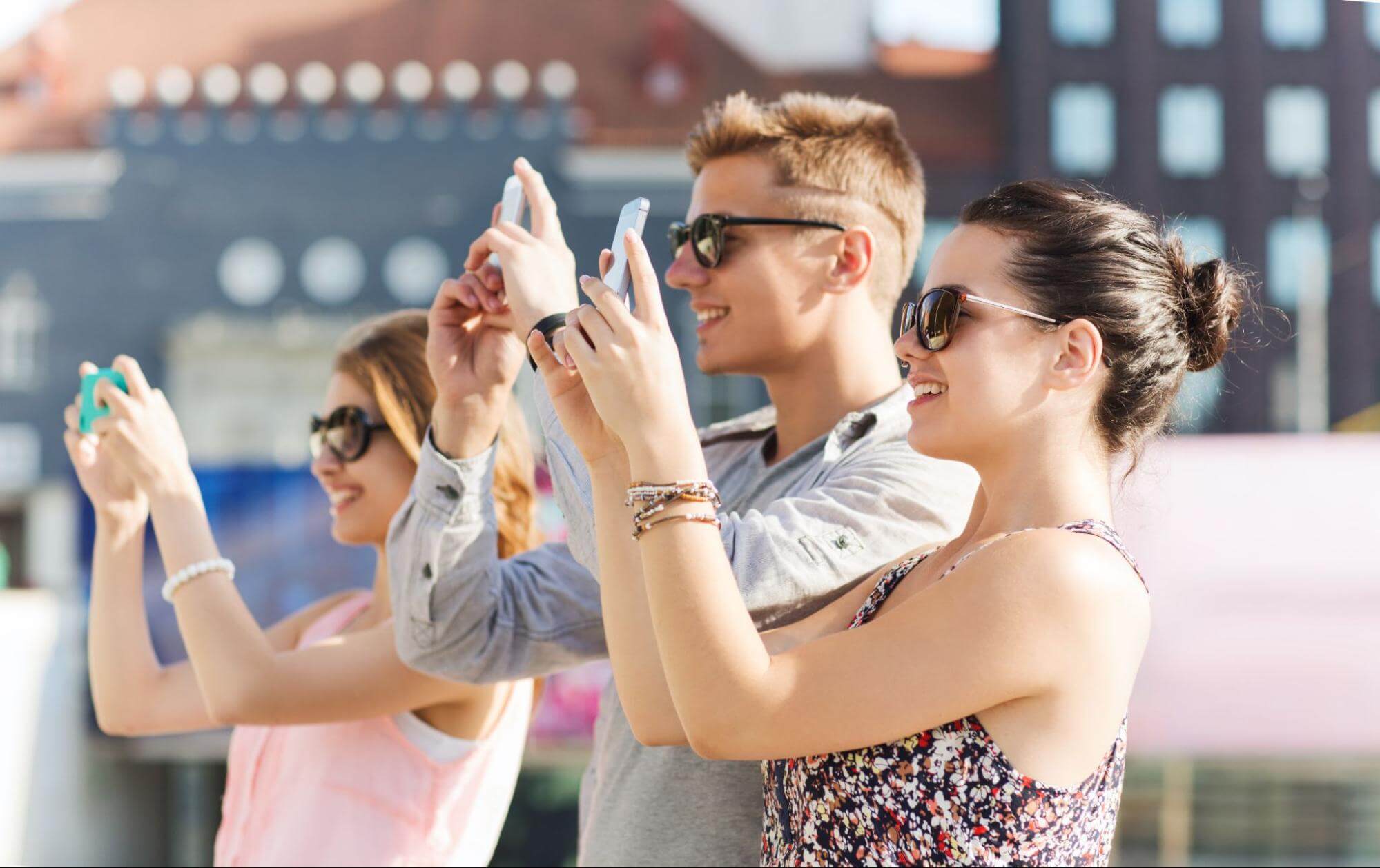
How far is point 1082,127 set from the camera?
17281mm

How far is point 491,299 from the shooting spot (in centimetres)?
175

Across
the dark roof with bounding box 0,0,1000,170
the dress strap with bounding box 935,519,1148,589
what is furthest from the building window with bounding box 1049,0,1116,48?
the dress strap with bounding box 935,519,1148,589

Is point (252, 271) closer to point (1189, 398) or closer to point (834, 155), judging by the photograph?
point (834, 155)

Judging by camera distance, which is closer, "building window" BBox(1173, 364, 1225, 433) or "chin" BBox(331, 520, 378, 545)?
"building window" BBox(1173, 364, 1225, 433)

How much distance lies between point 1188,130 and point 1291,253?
6.75 feet

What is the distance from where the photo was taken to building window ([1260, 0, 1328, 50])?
54.0ft

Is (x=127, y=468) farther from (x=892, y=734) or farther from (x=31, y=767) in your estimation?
(x=31, y=767)

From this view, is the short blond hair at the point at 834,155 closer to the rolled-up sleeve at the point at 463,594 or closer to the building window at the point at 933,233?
the rolled-up sleeve at the point at 463,594

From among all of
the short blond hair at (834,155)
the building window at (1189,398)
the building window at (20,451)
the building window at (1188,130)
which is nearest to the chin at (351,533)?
the short blond hair at (834,155)

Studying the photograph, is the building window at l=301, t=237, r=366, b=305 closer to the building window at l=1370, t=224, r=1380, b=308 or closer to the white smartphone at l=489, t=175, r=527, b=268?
the building window at l=1370, t=224, r=1380, b=308

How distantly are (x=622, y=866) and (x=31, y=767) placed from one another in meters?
9.60

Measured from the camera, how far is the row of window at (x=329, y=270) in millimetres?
17516

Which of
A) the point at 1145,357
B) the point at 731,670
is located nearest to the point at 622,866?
the point at 731,670

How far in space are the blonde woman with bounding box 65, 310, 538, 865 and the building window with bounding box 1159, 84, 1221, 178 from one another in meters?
16.9
